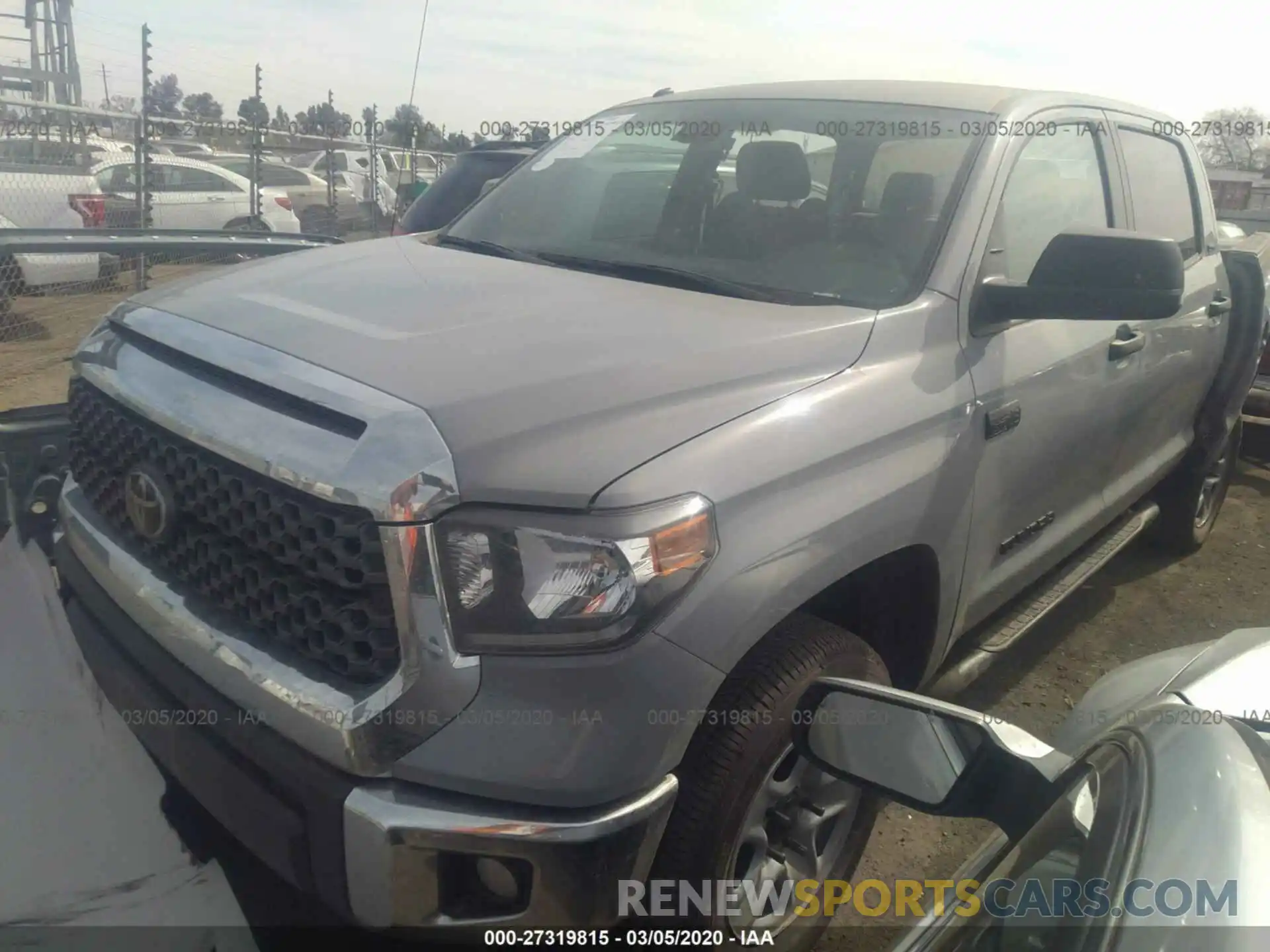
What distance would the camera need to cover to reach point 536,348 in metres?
2.03

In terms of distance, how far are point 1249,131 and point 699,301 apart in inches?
209

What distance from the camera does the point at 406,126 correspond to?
1307cm

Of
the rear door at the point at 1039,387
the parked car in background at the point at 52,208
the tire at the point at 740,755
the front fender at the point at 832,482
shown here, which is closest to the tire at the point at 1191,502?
the rear door at the point at 1039,387

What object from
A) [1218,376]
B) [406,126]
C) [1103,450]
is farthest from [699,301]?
[406,126]

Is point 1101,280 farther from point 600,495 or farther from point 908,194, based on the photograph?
Answer: point 600,495

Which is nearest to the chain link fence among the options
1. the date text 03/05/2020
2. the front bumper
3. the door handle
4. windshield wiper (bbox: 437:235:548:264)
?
windshield wiper (bbox: 437:235:548:264)

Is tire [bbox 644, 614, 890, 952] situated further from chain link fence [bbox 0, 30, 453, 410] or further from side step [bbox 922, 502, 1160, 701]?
chain link fence [bbox 0, 30, 453, 410]

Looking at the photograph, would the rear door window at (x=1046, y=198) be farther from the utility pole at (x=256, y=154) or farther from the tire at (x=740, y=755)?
the utility pole at (x=256, y=154)

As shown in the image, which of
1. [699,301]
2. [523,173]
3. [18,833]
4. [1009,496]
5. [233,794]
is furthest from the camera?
[523,173]

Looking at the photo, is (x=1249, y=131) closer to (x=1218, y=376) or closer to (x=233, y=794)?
(x=1218, y=376)

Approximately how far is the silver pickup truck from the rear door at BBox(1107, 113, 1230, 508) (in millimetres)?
406

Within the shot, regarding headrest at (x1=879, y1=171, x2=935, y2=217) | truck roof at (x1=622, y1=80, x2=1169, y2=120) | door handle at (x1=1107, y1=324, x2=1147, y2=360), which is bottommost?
door handle at (x1=1107, y1=324, x2=1147, y2=360)

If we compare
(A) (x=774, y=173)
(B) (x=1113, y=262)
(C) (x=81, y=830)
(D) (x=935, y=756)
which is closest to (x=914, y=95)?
(A) (x=774, y=173)

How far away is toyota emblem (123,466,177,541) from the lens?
2.01 metres
